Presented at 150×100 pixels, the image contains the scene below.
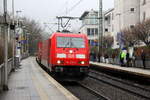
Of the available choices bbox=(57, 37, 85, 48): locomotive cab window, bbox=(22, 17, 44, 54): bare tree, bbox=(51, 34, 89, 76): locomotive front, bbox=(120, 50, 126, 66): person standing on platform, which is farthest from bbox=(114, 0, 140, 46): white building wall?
bbox=(22, 17, 44, 54): bare tree

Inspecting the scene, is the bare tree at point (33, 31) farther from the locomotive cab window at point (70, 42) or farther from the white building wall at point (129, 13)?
the locomotive cab window at point (70, 42)

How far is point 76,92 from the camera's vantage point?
15531mm

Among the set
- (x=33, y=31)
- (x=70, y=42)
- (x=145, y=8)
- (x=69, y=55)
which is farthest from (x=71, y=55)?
(x=33, y=31)

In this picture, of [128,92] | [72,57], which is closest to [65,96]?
[128,92]

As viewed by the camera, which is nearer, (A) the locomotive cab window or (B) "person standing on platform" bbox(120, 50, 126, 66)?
(A) the locomotive cab window

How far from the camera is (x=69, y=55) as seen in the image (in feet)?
57.4

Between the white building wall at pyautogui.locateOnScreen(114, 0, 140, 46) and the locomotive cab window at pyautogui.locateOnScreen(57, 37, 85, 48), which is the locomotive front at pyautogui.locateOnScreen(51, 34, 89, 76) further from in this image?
the white building wall at pyautogui.locateOnScreen(114, 0, 140, 46)

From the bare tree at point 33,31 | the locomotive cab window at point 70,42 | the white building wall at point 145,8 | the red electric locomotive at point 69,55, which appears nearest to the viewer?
the red electric locomotive at point 69,55

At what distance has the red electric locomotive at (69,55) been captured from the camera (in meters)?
17.2

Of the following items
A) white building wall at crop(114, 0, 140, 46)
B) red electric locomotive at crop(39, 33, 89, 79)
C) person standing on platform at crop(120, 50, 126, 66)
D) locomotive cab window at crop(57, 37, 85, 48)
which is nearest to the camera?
red electric locomotive at crop(39, 33, 89, 79)

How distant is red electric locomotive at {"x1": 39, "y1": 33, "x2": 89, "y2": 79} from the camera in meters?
17.2

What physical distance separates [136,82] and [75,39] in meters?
4.87

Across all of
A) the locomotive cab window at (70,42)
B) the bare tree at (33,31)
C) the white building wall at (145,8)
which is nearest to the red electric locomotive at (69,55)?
the locomotive cab window at (70,42)

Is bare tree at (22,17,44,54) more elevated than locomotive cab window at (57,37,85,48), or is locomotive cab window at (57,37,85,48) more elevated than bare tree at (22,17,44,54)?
bare tree at (22,17,44,54)
